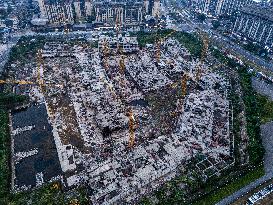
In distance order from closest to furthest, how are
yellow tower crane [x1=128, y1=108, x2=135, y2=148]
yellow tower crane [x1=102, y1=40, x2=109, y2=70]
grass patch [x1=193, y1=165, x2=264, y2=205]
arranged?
grass patch [x1=193, y1=165, x2=264, y2=205] → yellow tower crane [x1=128, y1=108, x2=135, y2=148] → yellow tower crane [x1=102, y1=40, x2=109, y2=70]

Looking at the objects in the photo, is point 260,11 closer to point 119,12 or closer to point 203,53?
point 203,53

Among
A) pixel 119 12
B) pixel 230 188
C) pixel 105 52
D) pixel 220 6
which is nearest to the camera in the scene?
pixel 230 188

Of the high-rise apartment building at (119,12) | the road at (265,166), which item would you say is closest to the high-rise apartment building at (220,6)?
the high-rise apartment building at (119,12)

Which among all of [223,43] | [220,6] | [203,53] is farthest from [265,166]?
[220,6]

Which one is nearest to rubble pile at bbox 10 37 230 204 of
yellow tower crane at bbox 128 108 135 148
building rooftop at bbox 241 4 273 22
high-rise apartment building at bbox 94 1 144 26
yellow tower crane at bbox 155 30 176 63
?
yellow tower crane at bbox 128 108 135 148

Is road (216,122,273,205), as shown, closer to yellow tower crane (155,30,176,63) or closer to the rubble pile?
the rubble pile

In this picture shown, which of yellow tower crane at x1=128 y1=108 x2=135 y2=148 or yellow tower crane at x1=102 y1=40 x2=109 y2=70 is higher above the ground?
yellow tower crane at x1=102 y1=40 x2=109 y2=70
